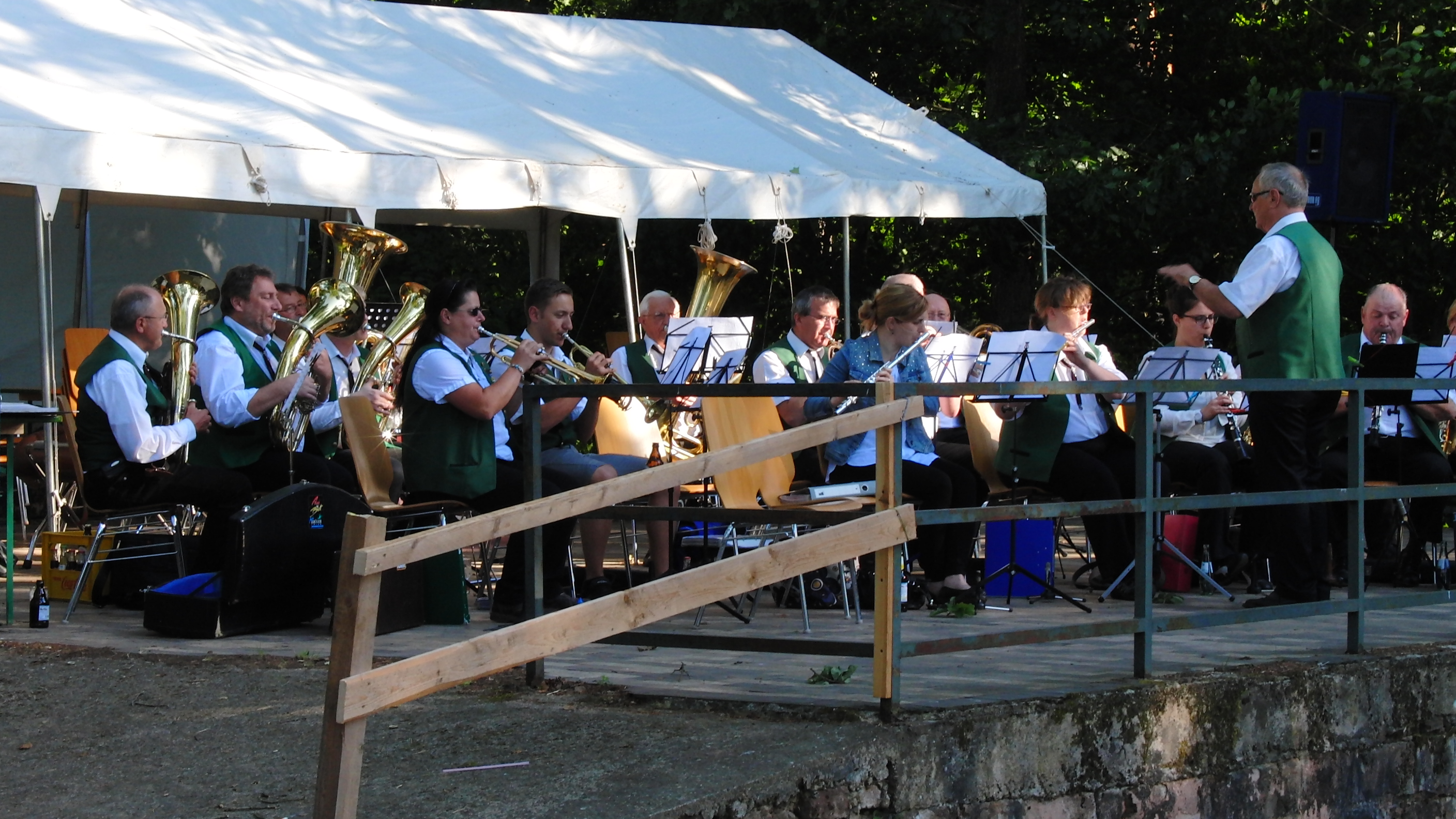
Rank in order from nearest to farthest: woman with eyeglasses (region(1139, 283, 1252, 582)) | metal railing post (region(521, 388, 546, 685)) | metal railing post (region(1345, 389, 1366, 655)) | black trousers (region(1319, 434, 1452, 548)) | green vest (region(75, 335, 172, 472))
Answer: metal railing post (region(521, 388, 546, 685)) → metal railing post (region(1345, 389, 1366, 655)) → green vest (region(75, 335, 172, 472)) → woman with eyeglasses (region(1139, 283, 1252, 582)) → black trousers (region(1319, 434, 1452, 548))

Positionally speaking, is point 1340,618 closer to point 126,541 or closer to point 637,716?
point 637,716

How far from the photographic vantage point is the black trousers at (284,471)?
22.6ft

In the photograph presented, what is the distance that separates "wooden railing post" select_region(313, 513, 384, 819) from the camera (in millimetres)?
3209

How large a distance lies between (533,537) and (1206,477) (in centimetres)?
415

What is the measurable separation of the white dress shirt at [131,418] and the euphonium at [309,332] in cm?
39

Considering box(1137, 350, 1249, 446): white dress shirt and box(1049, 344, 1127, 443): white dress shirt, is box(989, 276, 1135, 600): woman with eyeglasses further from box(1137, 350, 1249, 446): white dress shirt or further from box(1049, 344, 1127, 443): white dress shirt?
box(1137, 350, 1249, 446): white dress shirt

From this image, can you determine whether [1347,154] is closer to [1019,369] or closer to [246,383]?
[1019,369]

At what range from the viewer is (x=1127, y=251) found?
15.7 metres

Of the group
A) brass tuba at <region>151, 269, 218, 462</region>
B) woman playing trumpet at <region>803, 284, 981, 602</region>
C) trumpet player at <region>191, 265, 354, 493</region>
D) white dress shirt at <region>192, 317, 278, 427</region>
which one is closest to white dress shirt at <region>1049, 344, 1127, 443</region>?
woman playing trumpet at <region>803, 284, 981, 602</region>

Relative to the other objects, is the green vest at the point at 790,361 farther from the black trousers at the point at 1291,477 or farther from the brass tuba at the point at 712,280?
the brass tuba at the point at 712,280

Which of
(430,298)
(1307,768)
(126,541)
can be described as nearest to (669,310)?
(430,298)

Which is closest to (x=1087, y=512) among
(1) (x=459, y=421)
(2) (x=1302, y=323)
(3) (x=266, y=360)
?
(2) (x=1302, y=323)

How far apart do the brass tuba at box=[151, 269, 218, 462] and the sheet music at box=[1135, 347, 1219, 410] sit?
4379 millimetres

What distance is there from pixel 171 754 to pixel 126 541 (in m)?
3.20
